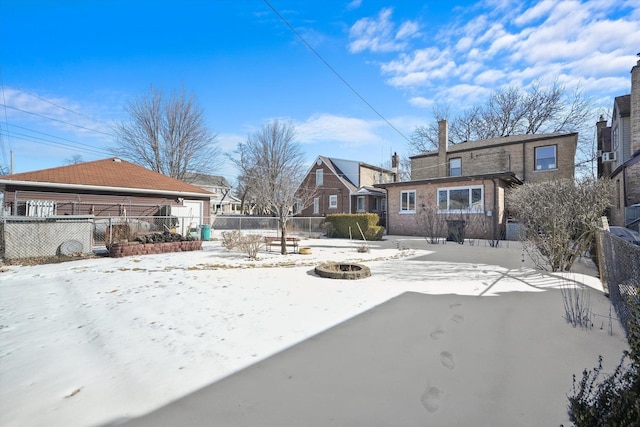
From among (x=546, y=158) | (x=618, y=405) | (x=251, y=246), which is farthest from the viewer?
(x=546, y=158)

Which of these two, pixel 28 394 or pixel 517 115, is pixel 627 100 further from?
pixel 28 394

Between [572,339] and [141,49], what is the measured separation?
747 inches

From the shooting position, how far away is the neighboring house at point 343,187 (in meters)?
27.3

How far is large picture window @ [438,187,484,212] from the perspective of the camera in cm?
1680

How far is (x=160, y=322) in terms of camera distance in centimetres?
414

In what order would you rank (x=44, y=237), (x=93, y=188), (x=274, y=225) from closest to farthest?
1. (x=44, y=237)
2. (x=93, y=188)
3. (x=274, y=225)

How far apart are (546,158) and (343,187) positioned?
15.5 metres

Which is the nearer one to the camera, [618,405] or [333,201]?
[618,405]

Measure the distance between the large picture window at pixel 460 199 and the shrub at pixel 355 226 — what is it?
4.13 metres

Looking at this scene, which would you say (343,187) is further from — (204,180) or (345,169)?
(204,180)

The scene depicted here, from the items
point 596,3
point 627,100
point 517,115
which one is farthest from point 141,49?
point 517,115

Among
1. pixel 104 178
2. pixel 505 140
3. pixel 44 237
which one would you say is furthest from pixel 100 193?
pixel 505 140

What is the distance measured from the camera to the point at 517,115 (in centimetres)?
2967

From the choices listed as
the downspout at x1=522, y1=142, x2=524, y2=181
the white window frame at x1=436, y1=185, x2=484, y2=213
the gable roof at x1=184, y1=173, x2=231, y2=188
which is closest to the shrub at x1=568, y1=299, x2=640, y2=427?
the white window frame at x1=436, y1=185, x2=484, y2=213
